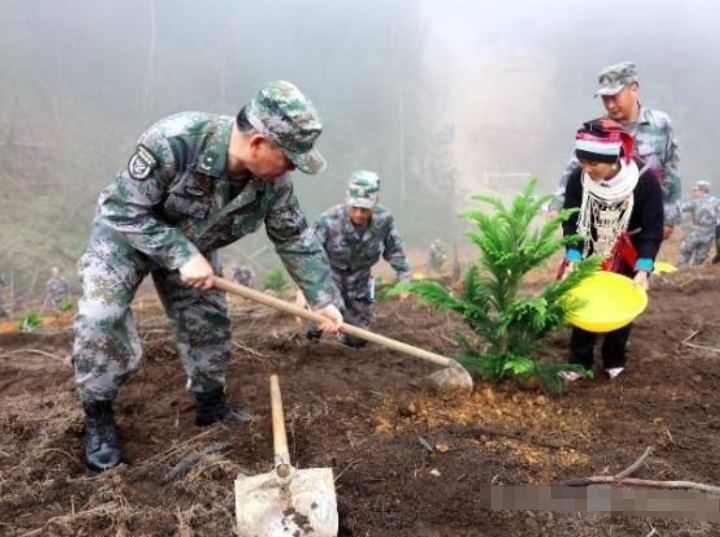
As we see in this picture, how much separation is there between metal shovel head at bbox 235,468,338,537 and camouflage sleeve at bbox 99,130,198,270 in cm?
105

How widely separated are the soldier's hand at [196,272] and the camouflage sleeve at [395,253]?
2.97 meters

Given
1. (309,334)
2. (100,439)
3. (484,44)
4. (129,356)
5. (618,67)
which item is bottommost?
(309,334)

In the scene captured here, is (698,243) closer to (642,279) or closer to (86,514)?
(642,279)

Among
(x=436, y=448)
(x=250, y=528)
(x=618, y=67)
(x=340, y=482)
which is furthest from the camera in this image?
(x=618, y=67)

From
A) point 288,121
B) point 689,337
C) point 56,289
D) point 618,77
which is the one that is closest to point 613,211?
point 618,77

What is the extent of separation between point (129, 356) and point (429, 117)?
41895 mm

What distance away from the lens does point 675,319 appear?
5414mm

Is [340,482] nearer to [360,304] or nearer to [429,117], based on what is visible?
[360,304]

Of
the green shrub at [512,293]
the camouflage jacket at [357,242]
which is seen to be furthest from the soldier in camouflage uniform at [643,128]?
the camouflage jacket at [357,242]

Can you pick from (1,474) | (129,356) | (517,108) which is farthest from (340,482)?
(517,108)

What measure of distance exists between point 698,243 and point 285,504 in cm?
1235

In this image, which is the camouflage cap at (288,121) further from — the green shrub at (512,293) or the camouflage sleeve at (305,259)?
the green shrub at (512,293)

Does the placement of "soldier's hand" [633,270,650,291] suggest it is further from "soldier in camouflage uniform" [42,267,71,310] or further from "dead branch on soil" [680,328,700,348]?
"soldier in camouflage uniform" [42,267,71,310]

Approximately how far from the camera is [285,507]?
229 cm
